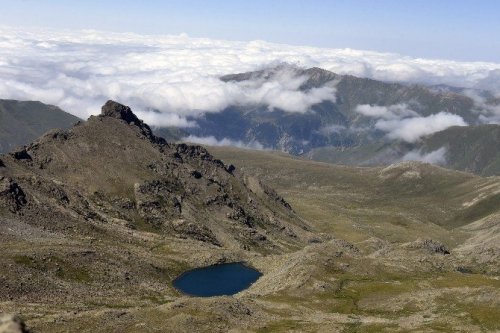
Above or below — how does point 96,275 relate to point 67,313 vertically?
below

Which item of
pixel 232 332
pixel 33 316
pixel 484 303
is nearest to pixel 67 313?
pixel 33 316

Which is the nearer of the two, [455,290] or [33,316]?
[33,316]

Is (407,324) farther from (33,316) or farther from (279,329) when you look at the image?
(33,316)

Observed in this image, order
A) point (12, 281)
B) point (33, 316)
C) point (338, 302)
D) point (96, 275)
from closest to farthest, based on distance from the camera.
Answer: point (33, 316) < point (12, 281) < point (338, 302) < point (96, 275)

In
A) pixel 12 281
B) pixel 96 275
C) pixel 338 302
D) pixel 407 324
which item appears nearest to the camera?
pixel 407 324

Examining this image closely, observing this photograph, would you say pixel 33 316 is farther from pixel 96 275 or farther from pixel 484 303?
pixel 484 303

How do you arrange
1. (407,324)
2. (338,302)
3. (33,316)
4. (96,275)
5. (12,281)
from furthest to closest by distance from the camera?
(96,275), (338,302), (12,281), (407,324), (33,316)

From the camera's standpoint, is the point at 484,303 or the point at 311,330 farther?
the point at 484,303

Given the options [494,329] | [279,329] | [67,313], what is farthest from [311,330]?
[67,313]

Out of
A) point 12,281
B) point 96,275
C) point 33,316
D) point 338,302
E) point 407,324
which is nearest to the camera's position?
point 33,316
